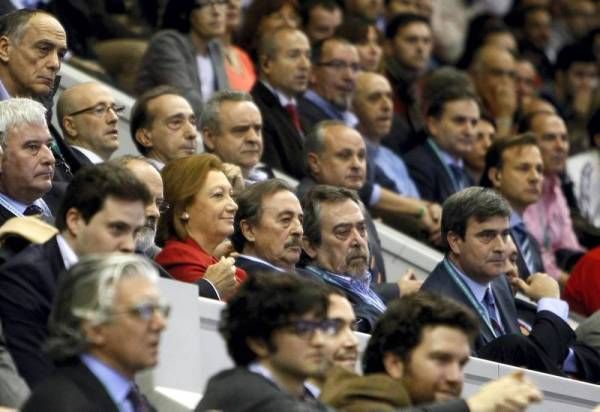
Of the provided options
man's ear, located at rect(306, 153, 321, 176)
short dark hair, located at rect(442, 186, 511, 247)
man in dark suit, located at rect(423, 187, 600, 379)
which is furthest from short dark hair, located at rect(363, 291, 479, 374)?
man's ear, located at rect(306, 153, 321, 176)

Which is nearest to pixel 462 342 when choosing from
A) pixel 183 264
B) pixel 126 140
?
pixel 183 264

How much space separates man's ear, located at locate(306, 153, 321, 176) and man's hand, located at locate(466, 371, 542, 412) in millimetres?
4284

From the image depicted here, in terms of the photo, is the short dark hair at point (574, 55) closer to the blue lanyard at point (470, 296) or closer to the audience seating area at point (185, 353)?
the blue lanyard at point (470, 296)

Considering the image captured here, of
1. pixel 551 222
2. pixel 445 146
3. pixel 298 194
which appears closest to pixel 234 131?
pixel 298 194

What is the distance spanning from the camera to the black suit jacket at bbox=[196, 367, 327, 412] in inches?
210

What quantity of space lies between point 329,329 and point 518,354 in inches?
111

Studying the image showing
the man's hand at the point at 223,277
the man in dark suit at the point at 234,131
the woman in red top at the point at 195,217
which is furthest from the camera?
the man in dark suit at the point at 234,131

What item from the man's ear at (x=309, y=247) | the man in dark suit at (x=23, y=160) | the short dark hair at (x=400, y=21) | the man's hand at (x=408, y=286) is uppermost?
the man in dark suit at (x=23, y=160)

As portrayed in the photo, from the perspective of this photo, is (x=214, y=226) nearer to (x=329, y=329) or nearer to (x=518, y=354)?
(x=518, y=354)

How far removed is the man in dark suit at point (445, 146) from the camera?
11609 mm

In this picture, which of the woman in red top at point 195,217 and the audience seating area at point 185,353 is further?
the woman in red top at point 195,217

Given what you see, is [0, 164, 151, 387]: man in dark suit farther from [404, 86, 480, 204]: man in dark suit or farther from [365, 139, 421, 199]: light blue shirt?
[404, 86, 480, 204]: man in dark suit

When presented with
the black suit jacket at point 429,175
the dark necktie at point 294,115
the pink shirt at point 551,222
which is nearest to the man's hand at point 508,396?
the dark necktie at point 294,115

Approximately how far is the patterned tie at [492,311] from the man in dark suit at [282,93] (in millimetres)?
2168
